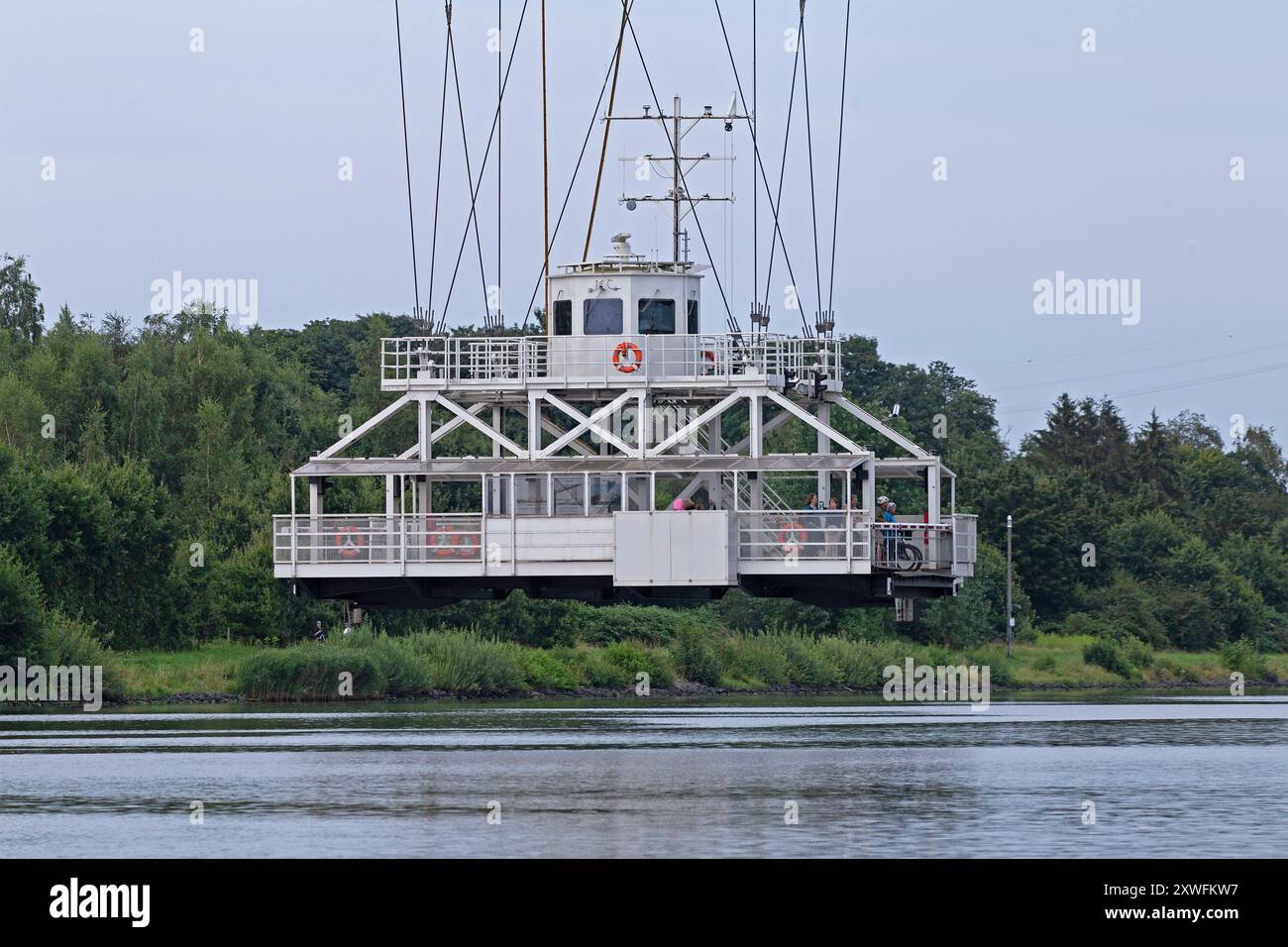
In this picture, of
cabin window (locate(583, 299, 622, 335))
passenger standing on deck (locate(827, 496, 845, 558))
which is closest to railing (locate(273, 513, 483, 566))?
cabin window (locate(583, 299, 622, 335))

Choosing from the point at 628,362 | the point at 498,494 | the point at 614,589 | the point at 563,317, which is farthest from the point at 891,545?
the point at 563,317

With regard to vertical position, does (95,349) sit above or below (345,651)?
above

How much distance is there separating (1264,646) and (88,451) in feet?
201

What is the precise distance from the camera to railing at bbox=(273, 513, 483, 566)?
58.7 metres

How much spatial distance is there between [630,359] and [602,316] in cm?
158

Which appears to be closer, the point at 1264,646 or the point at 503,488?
the point at 503,488

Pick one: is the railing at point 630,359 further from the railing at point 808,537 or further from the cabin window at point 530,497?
the railing at point 808,537

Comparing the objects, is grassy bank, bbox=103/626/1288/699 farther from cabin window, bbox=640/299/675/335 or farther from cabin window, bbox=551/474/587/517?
cabin window, bbox=640/299/675/335

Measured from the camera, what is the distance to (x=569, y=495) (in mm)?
62688

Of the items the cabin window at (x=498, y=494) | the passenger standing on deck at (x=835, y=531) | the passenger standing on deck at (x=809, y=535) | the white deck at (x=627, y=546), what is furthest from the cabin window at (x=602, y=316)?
the passenger standing on deck at (x=835, y=531)

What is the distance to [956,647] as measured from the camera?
379 ft

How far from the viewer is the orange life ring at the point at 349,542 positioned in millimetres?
58906
